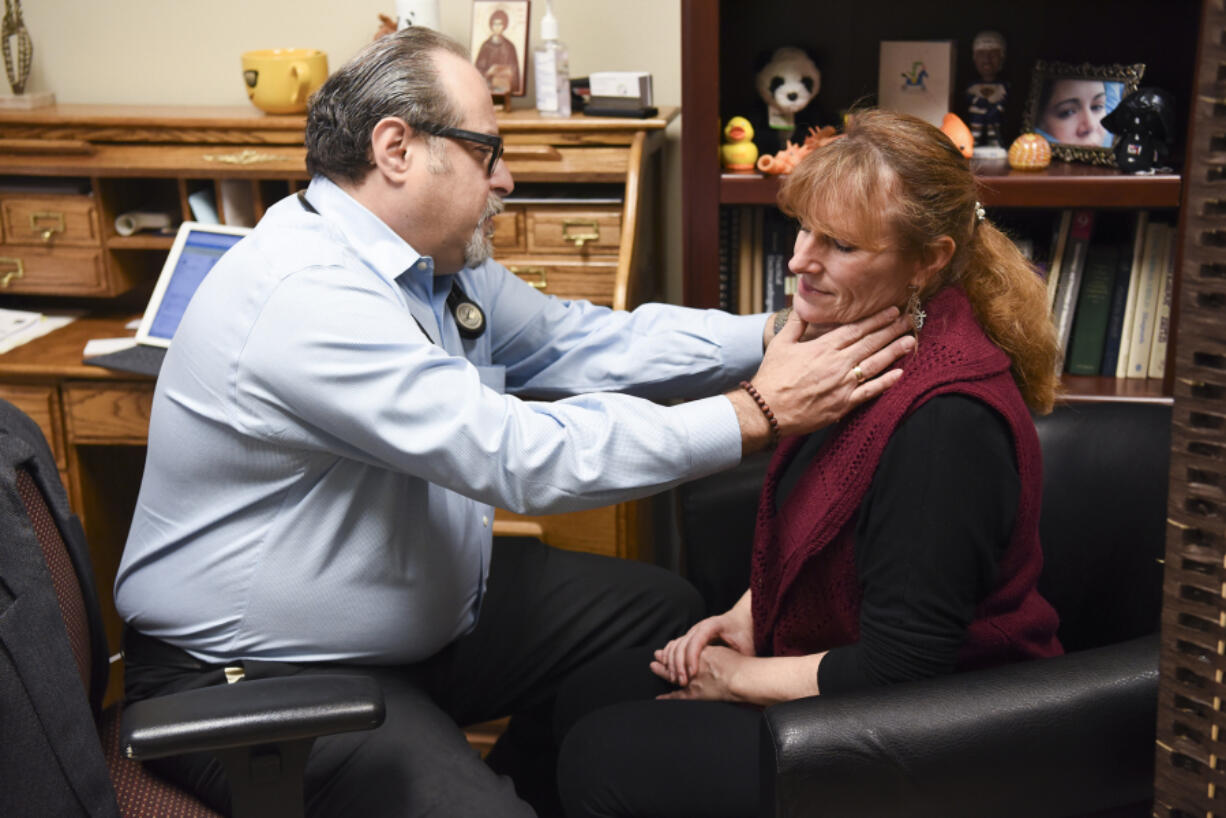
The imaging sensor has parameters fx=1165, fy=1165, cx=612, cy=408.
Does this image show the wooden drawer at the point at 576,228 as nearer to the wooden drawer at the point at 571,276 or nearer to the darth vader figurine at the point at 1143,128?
the wooden drawer at the point at 571,276

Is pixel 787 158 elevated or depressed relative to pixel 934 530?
elevated

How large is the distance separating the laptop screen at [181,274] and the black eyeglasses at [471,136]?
2.81ft

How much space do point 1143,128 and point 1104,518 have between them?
0.73 meters

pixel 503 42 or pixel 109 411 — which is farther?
pixel 503 42

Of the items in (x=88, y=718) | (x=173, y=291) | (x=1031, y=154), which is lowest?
(x=88, y=718)

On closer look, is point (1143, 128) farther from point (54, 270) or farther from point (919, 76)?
point (54, 270)

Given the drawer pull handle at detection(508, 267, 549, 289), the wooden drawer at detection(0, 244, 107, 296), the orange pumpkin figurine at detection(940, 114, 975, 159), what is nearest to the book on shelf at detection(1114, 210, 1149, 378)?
the orange pumpkin figurine at detection(940, 114, 975, 159)

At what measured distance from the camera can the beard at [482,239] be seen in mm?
1600

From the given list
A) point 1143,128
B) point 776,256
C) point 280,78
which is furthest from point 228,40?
point 1143,128

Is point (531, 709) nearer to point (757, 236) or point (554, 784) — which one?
point (554, 784)

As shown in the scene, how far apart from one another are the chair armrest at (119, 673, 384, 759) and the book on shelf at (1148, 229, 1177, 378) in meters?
1.54

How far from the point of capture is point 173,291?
217 centimetres

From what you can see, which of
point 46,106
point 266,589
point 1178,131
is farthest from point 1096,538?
point 46,106

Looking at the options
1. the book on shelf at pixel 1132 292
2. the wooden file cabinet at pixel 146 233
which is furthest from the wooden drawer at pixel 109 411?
the book on shelf at pixel 1132 292
